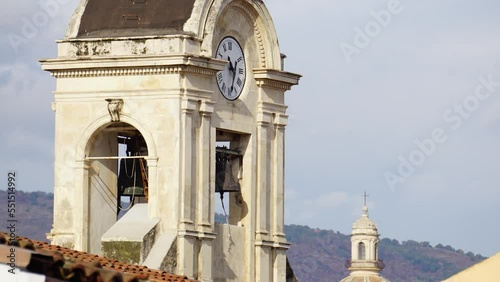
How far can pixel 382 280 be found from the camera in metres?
152

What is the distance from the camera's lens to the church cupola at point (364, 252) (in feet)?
484

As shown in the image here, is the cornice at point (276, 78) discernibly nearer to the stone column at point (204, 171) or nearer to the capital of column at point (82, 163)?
the stone column at point (204, 171)

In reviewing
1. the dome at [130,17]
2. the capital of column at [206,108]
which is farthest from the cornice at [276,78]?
the dome at [130,17]

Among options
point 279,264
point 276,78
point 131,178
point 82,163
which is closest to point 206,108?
point 131,178

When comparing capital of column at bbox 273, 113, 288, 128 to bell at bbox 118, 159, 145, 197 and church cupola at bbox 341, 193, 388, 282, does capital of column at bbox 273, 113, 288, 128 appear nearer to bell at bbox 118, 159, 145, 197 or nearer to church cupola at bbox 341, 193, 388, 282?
bell at bbox 118, 159, 145, 197

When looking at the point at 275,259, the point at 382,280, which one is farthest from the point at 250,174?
the point at 382,280

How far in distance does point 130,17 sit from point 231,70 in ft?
7.25

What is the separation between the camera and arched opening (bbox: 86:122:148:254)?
43.7 m

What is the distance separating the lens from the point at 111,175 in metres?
44.2

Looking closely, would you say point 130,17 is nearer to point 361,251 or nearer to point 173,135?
point 173,135

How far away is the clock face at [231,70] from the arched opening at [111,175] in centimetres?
180

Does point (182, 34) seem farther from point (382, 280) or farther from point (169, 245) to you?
point (382, 280)

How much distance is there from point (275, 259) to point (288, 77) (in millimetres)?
3439

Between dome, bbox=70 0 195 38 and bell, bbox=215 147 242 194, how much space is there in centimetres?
282
